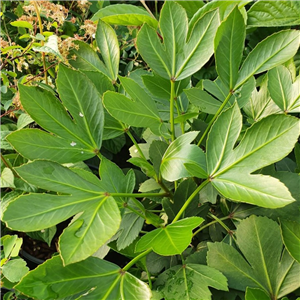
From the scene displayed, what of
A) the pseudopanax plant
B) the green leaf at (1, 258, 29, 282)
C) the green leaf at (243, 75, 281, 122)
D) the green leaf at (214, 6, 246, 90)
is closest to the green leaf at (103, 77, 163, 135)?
the pseudopanax plant

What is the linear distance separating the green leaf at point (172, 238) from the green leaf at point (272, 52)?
0.22 metres

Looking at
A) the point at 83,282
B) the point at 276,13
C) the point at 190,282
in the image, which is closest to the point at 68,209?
the point at 83,282

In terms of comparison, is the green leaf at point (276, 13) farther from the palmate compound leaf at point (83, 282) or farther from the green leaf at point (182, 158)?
the palmate compound leaf at point (83, 282)

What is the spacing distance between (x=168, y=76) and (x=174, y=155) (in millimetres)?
132

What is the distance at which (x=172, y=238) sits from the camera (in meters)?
0.36

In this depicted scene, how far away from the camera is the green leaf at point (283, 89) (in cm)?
47

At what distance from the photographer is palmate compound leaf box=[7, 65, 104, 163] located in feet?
1.29

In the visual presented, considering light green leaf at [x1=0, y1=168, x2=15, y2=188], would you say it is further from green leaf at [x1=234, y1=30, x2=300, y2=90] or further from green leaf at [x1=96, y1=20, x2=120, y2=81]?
green leaf at [x1=234, y1=30, x2=300, y2=90]

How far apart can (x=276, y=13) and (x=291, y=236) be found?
516mm

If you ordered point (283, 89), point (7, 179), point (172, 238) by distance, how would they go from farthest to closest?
point (7, 179), point (283, 89), point (172, 238)

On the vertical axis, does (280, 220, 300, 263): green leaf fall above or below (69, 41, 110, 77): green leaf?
below

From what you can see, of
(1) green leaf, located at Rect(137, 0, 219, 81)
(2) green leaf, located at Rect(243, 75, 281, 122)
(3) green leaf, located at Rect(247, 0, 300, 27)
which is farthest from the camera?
(3) green leaf, located at Rect(247, 0, 300, 27)

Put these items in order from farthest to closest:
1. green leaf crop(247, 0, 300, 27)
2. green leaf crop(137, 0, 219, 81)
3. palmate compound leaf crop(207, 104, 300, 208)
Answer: green leaf crop(247, 0, 300, 27)
green leaf crop(137, 0, 219, 81)
palmate compound leaf crop(207, 104, 300, 208)

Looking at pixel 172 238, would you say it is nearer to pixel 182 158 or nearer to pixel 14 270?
pixel 182 158
